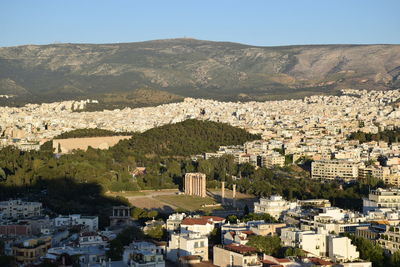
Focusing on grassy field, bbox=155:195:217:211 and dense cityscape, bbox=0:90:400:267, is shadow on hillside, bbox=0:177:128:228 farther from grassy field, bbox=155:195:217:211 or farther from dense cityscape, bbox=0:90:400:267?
grassy field, bbox=155:195:217:211

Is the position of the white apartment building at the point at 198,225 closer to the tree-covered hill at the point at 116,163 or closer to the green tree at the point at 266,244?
the green tree at the point at 266,244

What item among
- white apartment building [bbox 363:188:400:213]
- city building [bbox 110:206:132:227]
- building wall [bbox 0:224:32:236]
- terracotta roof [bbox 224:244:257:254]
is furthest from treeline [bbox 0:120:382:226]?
terracotta roof [bbox 224:244:257:254]

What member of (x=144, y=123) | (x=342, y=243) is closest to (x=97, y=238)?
(x=342, y=243)

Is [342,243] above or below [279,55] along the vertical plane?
below

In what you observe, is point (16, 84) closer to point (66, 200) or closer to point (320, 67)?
point (320, 67)

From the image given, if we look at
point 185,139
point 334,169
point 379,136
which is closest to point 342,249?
point 334,169

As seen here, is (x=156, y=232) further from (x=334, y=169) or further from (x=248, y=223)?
(x=334, y=169)
